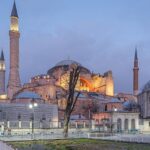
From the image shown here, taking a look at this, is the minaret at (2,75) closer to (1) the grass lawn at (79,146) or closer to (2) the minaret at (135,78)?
(2) the minaret at (135,78)

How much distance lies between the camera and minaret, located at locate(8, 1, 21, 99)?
6588 centimetres

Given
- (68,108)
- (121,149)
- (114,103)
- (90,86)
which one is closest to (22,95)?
(114,103)

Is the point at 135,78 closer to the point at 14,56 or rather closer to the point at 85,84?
the point at 85,84

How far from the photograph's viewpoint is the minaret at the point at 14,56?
216 ft

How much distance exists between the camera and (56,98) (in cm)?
6800

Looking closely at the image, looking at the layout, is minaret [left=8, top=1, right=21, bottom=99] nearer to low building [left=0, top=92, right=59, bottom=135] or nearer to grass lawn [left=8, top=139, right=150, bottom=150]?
low building [left=0, top=92, right=59, bottom=135]

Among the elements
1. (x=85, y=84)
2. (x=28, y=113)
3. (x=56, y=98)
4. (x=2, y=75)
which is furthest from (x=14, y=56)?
(x=85, y=84)

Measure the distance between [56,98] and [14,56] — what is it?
10.4m

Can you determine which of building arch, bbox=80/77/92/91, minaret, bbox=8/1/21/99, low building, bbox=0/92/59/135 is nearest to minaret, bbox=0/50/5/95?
minaret, bbox=8/1/21/99

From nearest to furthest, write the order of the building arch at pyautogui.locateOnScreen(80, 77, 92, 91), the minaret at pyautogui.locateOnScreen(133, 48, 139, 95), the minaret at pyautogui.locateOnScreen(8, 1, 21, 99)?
1. the minaret at pyautogui.locateOnScreen(8, 1, 21, 99)
2. the minaret at pyautogui.locateOnScreen(133, 48, 139, 95)
3. the building arch at pyautogui.locateOnScreen(80, 77, 92, 91)

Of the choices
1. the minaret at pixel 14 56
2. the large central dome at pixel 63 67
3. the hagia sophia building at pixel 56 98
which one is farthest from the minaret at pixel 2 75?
the large central dome at pixel 63 67

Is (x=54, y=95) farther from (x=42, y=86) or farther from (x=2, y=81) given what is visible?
(x=2, y=81)

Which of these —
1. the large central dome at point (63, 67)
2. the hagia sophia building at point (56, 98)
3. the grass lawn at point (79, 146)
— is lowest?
the grass lawn at point (79, 146)

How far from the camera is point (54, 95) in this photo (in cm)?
6869
